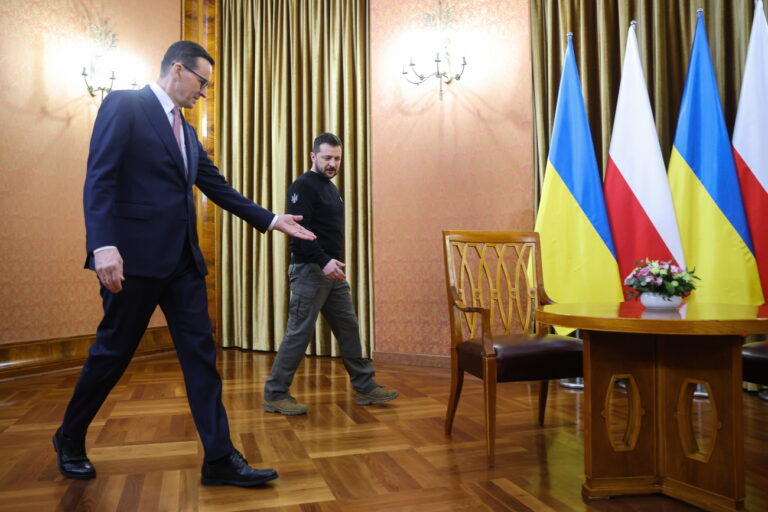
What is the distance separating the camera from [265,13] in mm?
5395

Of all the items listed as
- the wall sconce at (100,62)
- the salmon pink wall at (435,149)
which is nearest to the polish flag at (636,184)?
the salmon pink wall at (435,149)

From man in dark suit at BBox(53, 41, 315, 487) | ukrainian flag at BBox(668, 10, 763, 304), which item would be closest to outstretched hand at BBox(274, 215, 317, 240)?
man in dark suit at BBox(53, 41, 315, 487)

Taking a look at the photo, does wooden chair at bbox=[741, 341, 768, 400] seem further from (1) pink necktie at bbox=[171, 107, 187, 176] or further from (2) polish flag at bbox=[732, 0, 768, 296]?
(1) pink necktie at bbox=[171, 107, 187, 176]

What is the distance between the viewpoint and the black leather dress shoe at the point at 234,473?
197 cm

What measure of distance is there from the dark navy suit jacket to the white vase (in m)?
1.47

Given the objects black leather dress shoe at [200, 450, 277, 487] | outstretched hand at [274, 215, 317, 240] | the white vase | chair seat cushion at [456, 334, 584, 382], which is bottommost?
black leather dress shoe at [200, 450, 277, 487]

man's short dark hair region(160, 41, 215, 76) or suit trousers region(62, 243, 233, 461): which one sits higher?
man's short dark hair region(160, 41, 215, 76)

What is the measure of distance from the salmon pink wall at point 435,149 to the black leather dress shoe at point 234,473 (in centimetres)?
254

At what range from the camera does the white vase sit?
1.98m

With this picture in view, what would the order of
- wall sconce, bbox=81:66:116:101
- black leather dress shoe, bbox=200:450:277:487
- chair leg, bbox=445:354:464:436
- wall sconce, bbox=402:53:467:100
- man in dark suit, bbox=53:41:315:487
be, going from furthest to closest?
wall sconce, bbox=81:66:116:101 < wall sconce, bbox=402:53:467:100 < chair leg, bbox=445:354:464:436 < black leather dress shoe, bbox=200:450:277:487 < man in dark suit, bbox=53:41:315:487

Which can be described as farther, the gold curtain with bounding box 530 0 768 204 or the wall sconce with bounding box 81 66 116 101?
the wall sconce with bounding box 81 66 116 101

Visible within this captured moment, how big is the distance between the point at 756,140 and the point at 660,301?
1.78 meters

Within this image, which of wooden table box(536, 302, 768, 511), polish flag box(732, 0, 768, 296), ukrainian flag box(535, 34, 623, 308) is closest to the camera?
wooden table box(536, 302, 768, 511)

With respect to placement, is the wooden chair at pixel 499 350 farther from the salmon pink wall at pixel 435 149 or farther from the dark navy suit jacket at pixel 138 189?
the salmon pink wall at pixel 435 149
